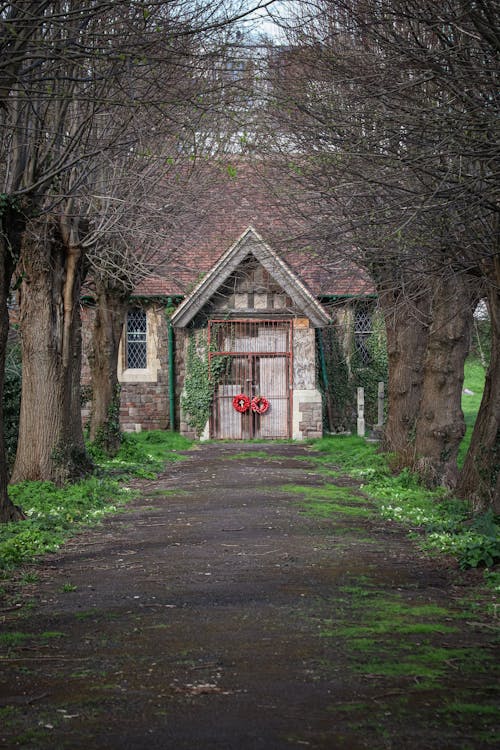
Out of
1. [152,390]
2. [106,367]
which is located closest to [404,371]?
[106,367]

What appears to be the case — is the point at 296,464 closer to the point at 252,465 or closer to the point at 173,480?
the point at 252,465

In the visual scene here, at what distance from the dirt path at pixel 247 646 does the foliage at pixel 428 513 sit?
1.15ft

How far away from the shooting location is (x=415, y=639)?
6609 mm

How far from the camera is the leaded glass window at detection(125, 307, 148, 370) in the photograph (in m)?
31.0

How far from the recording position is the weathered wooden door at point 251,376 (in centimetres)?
2866

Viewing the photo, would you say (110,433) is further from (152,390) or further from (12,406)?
(152,390)

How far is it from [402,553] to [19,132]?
6886 mm

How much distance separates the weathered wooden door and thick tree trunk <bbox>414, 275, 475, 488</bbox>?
11.8m

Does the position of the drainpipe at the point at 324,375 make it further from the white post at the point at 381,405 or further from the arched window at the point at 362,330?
the white post at the point at 381,405

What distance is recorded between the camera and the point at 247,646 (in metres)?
6.38

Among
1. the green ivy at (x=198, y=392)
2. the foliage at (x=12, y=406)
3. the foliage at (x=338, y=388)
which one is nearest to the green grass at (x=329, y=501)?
the foliage at (x=12, y=406)

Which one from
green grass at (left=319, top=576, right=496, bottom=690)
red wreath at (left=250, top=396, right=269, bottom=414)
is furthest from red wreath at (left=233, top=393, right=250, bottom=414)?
green grass at (left=319, top=576, right=496, bottom=690)

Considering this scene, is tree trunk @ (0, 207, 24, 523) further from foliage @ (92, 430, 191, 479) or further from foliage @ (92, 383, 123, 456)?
foliage @ (92, 383, 123, 456)

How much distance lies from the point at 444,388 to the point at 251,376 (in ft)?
43.4
